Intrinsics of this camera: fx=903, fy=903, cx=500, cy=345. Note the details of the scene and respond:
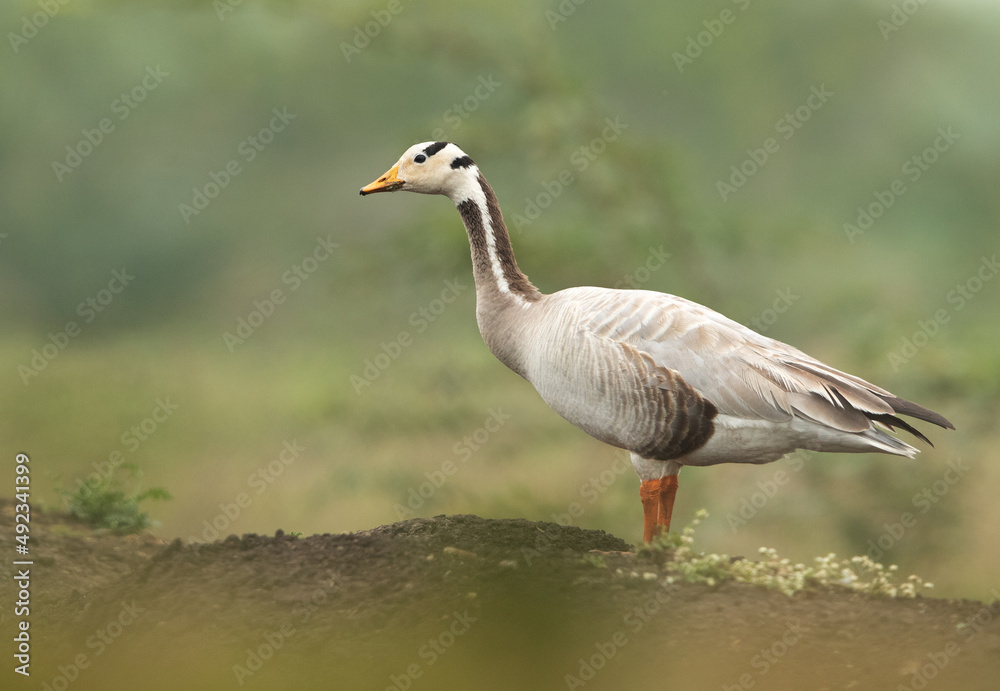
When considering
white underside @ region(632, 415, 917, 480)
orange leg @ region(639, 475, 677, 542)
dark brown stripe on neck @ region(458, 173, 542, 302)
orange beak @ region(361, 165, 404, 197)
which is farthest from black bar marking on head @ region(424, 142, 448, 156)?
orange leg @ region(639, 475, 677, 542)

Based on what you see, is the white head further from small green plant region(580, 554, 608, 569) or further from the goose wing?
small green plant region(580, 554, 608, 569)

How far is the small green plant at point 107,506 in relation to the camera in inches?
274

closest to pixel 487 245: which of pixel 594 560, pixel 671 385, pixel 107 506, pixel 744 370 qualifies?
pixel 671 385

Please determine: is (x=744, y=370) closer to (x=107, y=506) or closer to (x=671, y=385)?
(x=671, y=385)

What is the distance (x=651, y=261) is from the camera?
9281mm

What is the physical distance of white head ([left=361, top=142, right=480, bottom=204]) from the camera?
644cm

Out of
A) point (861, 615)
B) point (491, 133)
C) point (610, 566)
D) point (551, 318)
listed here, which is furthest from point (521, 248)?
point (861, 615)

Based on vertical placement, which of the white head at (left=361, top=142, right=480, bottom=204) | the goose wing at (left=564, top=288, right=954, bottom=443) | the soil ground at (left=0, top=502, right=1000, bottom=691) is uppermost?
the goose wing at (left=564, top=288, right=954, bottom=443)

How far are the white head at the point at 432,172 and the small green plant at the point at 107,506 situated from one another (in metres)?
3.03

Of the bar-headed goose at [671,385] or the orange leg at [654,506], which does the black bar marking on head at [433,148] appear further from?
the orange leg at [654,506]

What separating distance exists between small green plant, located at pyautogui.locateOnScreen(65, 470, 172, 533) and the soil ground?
1.07 metres

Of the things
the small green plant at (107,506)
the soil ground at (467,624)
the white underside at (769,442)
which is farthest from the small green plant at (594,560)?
the small green plant at (107,506)

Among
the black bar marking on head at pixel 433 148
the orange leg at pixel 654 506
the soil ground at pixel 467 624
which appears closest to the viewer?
the soil ground at pixel 467 624

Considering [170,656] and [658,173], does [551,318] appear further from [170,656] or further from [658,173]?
[658,173]
